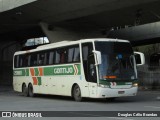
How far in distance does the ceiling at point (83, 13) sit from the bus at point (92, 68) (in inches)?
448

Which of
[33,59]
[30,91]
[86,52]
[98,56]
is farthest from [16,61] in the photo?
[98,56]

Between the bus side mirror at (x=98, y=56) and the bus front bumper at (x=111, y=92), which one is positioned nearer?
the bus side mirror at (x=98, y=56)

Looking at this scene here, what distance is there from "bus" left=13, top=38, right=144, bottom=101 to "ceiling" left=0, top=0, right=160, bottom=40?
1139 centimetres

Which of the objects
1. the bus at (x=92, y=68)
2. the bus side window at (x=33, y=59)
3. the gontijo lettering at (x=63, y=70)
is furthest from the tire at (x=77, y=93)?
the bus side window at (x=33, y=59)

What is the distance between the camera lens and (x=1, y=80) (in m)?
65.3

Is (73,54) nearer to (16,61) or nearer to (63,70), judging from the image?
(63,70)

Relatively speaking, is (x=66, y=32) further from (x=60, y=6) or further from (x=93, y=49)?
(x=93, y=49)

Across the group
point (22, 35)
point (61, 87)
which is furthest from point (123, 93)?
point (22, 35)

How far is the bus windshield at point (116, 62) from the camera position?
2136 cm

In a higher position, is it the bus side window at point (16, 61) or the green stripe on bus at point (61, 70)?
the bus side window at point (16, 61)

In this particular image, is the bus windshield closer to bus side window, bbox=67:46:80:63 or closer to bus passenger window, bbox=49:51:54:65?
bus side window, bbox=67:46:80:63

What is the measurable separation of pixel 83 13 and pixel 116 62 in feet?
60.2

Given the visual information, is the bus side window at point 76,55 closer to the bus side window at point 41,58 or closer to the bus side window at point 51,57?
the bus side window at point 51,57

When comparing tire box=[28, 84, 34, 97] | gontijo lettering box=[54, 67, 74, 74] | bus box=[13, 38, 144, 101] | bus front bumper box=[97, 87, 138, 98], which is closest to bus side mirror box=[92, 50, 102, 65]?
bus box=[13, 38, 144, 101]
